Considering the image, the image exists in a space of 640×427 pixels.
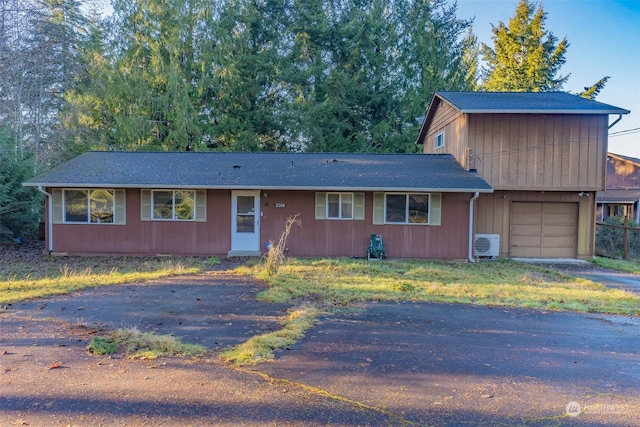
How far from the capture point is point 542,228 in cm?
1343

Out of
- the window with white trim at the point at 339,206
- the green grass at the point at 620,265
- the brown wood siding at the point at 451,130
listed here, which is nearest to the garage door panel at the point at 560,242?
the green grass at the point at 620,265

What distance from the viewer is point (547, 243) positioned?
44.2ft

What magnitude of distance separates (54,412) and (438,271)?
873 cm

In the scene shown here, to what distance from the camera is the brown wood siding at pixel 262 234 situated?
12.5 metres

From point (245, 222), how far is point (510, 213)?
8523 millimetres

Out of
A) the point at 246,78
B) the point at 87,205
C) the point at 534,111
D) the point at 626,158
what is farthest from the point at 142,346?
the point at 626,158

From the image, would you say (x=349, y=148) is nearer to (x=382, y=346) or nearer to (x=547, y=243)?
(x=547, y=243)

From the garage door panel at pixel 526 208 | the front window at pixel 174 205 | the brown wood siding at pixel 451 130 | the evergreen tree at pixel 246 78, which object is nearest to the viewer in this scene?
the front window at pixel 174 205

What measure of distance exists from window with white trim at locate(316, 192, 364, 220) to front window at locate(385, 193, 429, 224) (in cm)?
86

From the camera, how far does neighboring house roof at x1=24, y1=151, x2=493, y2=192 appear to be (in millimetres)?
11984

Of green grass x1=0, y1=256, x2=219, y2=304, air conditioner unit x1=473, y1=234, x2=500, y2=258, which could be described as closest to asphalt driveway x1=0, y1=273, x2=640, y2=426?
green grass x1=0, y1=256, x2=219, y2=304

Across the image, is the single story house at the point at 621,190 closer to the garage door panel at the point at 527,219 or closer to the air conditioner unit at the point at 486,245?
the garage door panel at the point at 527,219

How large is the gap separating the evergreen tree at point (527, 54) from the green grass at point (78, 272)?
84.5 feet

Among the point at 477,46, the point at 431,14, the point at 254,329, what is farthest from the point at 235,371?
the point at 477,46
